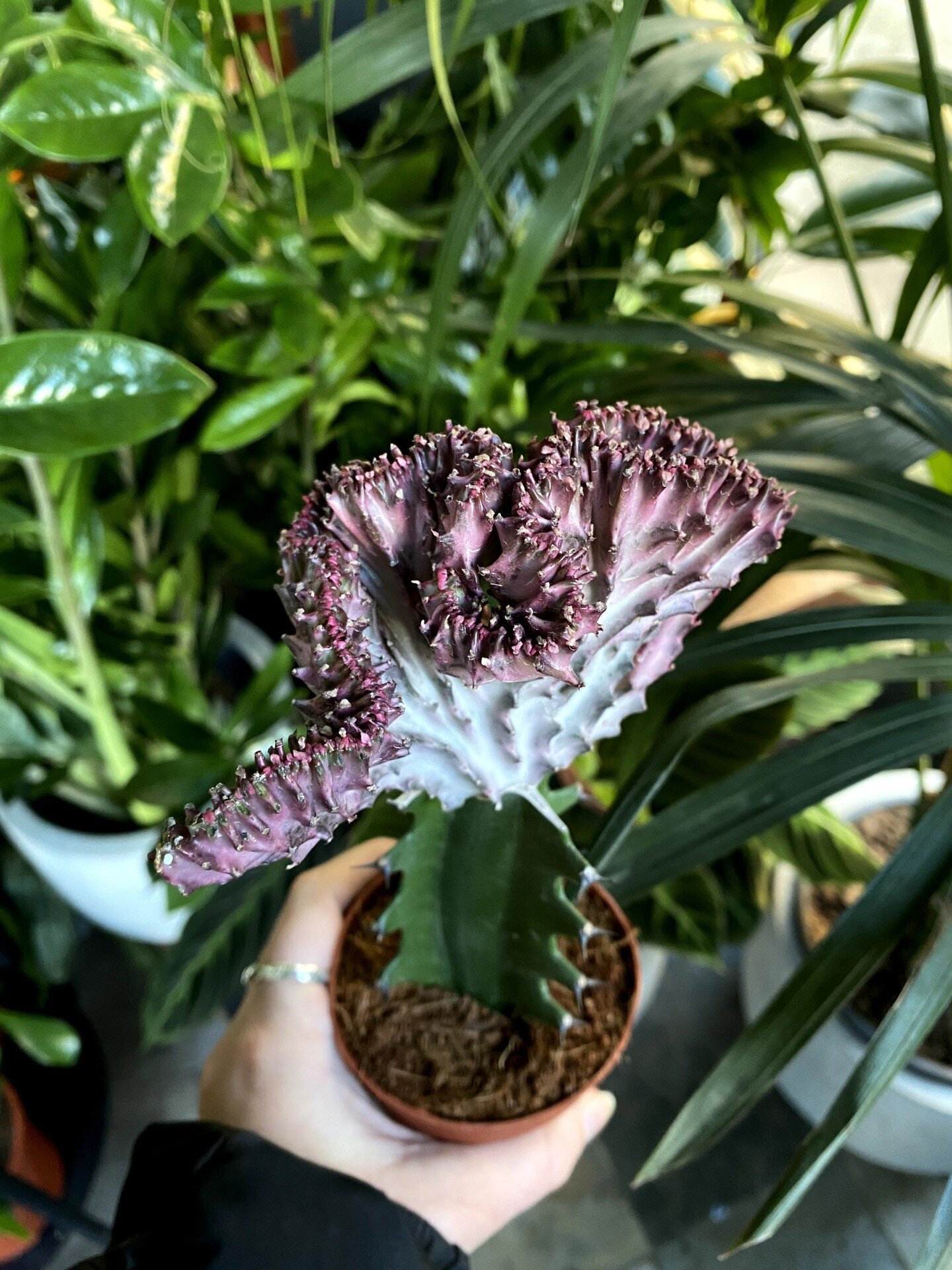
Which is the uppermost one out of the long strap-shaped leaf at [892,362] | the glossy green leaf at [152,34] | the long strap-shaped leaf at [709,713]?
the glossy green leaf at [152,34]

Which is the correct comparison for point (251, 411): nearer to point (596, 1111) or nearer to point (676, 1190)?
point (596, 1111)

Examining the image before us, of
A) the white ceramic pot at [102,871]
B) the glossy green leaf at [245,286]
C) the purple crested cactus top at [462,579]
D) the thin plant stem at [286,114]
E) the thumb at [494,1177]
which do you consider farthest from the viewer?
the white ceramic pot at [102,871]

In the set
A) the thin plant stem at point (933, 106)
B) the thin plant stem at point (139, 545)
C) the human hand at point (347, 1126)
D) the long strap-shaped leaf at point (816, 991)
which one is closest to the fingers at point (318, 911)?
the human hand at point (347, 1126)

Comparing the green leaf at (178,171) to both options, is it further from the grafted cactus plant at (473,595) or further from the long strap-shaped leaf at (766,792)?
the long strap-shaped leaf at (766,792)

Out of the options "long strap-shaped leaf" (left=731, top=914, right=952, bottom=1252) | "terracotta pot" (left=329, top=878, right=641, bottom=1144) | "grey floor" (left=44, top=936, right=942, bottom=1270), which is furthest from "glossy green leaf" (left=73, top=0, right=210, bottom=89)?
"grey floor" (left=44, top=936, right=942, bottom=1270)

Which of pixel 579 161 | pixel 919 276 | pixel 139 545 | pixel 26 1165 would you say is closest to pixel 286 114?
pixel 579 161

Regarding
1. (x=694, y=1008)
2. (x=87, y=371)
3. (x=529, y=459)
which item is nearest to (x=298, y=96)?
(x=87, y=371)

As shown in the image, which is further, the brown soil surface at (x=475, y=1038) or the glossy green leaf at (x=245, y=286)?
the glossy green leaf at (x=245, y=286)
